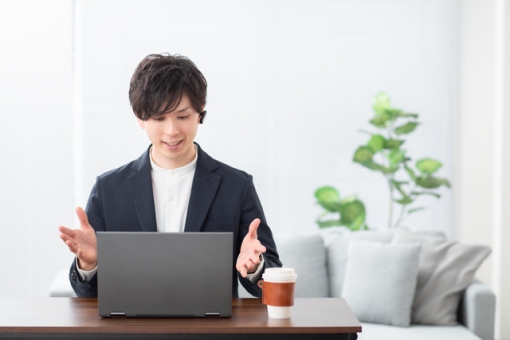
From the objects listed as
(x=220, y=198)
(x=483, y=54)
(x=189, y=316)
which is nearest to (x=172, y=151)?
(x=220, y=198)

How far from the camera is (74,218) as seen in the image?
15.0 feet

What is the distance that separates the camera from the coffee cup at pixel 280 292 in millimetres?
1535

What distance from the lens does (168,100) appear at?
5.96 ft

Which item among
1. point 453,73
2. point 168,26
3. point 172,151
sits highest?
point 168,26

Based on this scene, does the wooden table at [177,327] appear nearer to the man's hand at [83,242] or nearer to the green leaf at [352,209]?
the man's hand at [83,242]

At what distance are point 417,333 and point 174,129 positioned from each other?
1.98 metres

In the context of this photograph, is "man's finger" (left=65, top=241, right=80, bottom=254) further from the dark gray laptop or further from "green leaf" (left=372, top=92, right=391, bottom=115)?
"green leaf" (left=372, top=92, right=391, bottom=115)

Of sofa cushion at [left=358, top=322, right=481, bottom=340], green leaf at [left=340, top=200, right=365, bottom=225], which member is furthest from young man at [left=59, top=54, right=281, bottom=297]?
green leaf at [left=340, top=200, right=365, bottom=225]

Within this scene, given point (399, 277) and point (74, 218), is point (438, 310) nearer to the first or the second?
point (399, 277)

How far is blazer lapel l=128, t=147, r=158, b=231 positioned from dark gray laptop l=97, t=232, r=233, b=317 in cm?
37

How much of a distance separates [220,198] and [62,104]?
9.69ft

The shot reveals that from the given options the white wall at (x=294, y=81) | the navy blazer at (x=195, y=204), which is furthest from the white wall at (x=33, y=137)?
the navy blazer at (x=195, y=204)

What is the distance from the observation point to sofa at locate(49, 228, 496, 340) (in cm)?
324

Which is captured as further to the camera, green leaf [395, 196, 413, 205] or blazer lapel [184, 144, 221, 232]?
green leaf [395, 196, 413, 205]
